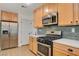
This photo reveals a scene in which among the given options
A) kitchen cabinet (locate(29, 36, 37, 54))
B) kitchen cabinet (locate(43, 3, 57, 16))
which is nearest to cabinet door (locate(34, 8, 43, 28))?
kitchen cabinet (locate(43, 3, 57, 16))

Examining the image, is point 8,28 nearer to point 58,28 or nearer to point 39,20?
point 39,20

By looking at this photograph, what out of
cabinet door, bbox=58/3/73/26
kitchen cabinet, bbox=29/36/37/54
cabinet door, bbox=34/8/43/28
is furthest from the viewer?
cabinet door, bbox=34/8/43/28

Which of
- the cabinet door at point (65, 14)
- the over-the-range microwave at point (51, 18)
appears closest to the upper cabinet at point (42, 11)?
the over-the-range microwave at point (51, 18)

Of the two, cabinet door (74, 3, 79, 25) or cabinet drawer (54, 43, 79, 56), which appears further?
cabinet door (74, 3, 79, 25)

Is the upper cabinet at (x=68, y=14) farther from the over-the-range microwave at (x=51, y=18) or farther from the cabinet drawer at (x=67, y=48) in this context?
the cabinet drawer at (x=67, y=48)

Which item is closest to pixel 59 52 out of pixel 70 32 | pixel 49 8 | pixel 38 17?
pixel 70 32

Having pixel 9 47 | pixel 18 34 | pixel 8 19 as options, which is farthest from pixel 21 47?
pixel 8 19

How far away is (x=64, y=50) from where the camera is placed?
180cm

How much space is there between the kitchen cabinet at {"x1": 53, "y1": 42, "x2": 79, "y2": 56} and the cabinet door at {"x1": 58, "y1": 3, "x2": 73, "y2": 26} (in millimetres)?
504

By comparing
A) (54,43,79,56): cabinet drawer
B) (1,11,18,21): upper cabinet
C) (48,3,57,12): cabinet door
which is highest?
(48,3,57,12): cabinet door

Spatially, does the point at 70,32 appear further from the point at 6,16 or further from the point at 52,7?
the point at 6,16

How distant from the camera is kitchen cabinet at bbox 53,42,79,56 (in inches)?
61.4

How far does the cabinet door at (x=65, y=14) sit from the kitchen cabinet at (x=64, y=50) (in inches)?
19.8

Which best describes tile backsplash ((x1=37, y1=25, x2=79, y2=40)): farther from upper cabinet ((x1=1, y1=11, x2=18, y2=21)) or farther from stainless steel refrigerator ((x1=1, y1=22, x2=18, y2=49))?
stainless steel refrigerator ((x1=1, y1=22, x2=18, y2=49))
